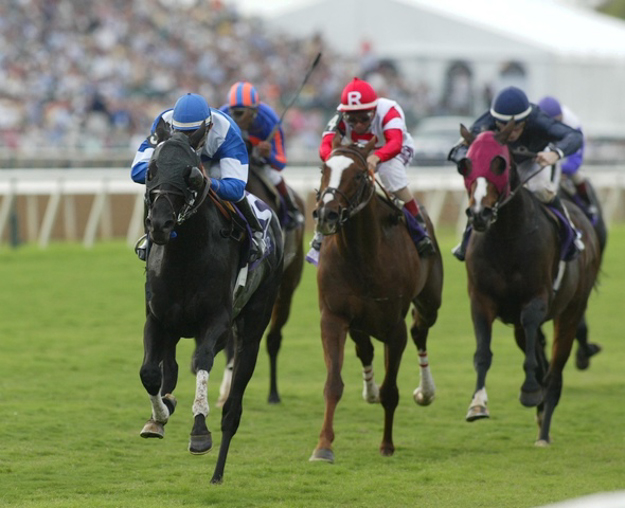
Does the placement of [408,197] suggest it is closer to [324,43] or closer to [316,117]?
[316,117]

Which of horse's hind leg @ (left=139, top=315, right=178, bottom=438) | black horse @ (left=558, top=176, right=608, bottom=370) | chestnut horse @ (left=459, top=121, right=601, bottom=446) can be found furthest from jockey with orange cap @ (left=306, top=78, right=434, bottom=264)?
black horse @ (left=558, top=176, right=608, bottom=370)

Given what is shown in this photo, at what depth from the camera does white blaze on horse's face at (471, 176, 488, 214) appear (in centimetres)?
747

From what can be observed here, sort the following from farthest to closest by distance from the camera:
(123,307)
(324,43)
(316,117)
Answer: (324,43), (316,117), (123,307)

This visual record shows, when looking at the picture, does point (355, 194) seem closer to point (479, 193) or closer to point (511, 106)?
point (479, 193)

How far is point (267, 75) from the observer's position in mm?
28031

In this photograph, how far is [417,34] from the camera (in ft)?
108

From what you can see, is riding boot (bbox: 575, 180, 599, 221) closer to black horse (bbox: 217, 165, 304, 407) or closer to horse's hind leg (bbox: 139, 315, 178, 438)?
black horse (bbox: 217, 165, 304, 407)

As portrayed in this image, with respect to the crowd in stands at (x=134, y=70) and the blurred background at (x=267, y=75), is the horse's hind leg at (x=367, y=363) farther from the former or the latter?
the crowd in stands at (x=134, y=70)

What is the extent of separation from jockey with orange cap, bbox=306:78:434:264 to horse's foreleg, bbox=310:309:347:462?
1.86 ft

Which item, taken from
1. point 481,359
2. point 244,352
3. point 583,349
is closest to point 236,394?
point 244,352

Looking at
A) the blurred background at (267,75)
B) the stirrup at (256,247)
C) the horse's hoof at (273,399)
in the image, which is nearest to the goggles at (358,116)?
the stirrup at (256,247)

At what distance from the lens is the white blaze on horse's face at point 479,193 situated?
7473mm

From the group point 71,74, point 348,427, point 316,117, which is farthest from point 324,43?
point 348,427

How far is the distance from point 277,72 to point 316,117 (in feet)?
7.65
